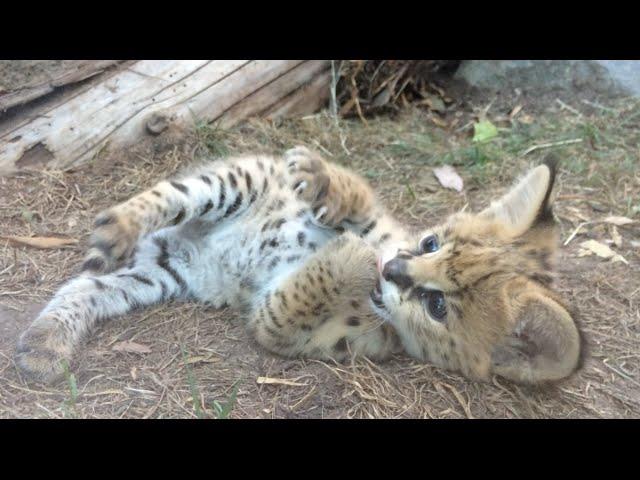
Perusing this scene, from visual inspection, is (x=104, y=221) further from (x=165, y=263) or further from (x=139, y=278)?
(x=165, y=263)

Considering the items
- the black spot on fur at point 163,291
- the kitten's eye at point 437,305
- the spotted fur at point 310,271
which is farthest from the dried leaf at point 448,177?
the black spot on fur at point 163,291

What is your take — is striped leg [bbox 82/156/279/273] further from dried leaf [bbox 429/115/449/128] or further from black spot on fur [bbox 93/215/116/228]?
dried leaf [bbox 429/115/449/128]

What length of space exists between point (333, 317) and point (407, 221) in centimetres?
185

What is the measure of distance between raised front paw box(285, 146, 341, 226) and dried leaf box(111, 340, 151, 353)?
1.20 m

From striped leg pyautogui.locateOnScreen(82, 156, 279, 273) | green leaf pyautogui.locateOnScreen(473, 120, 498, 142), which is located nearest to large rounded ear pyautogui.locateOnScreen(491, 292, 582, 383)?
striped leg pyautogui.locateOnScreen(82, 156, 279, 273)

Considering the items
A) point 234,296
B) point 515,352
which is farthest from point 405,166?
point 515,352

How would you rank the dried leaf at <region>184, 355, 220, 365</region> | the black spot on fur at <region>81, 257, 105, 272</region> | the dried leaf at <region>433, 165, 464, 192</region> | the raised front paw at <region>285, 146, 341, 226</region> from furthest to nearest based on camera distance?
the dried leaf at <region>433, 165, 464, 192</region> < the black spot on fur at <region>81, 257, 105, 272</region> < the raised front paw at <region>285, 146, 341, 226</region> < the dried leaf at <region>184, 355, 220, 365</region>

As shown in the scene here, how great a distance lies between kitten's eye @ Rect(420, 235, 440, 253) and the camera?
12.4 ft

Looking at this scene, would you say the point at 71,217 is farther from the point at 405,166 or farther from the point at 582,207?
the point at 582,207

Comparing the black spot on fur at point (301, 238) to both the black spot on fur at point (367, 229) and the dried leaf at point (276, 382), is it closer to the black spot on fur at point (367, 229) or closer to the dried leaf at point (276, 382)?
the black spot on fur at point (367, 229)

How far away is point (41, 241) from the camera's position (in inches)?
181

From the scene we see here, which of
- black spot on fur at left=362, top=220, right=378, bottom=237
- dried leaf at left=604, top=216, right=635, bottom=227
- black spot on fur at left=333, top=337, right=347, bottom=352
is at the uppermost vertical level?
black spot on fur at left=362, top=220, right=378, bottom=237

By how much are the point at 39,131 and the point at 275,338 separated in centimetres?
255

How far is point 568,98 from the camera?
724 cm
